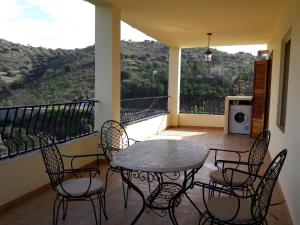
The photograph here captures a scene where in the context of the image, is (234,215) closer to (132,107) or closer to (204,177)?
(204,177)

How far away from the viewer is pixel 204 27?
5.73 m

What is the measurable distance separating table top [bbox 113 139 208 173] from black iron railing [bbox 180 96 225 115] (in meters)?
6.55

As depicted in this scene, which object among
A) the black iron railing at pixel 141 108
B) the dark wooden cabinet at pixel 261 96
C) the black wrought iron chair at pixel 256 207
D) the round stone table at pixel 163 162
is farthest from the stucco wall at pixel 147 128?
the black wrought iron chair at pixel 256 207

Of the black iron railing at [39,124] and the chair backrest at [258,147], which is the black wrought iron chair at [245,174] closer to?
the chair backrest at [258,147]

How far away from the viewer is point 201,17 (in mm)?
4926

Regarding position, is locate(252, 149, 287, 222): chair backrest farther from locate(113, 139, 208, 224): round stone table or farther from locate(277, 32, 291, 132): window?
locate(277, 32, 291, 132): window

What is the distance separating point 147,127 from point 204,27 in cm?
258

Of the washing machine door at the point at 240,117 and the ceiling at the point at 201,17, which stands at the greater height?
the ceiling at the point at 201,17

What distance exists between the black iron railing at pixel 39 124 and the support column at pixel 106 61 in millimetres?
185

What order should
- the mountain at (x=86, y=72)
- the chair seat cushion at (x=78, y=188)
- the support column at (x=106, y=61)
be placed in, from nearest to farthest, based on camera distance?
the chair seat cushion at (x=78, y=188)
the support column at (x=106, y=61)
the mountain at (x=86, y=72)

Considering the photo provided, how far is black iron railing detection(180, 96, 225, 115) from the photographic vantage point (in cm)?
928

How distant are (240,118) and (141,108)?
8.97ft

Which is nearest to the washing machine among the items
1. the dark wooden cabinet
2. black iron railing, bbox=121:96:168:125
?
the dark wooden cabinet

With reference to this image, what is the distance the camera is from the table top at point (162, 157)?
6.95ft
